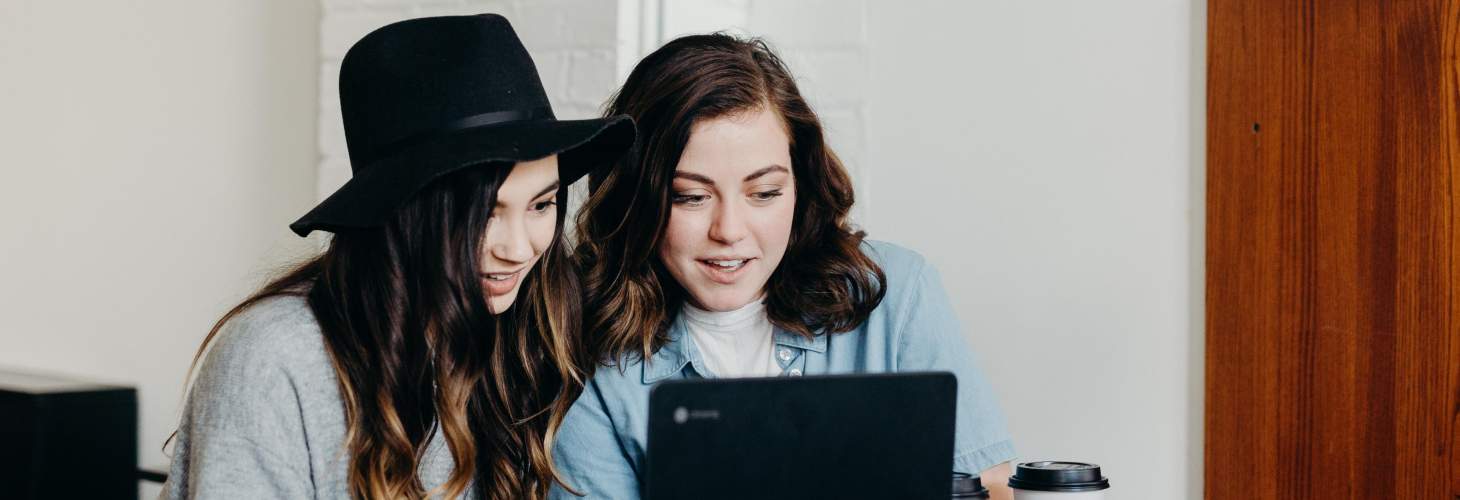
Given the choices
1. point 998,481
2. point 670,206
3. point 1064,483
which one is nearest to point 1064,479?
point 1064,483

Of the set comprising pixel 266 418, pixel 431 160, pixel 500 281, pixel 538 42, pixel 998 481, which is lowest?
pixel 998 481

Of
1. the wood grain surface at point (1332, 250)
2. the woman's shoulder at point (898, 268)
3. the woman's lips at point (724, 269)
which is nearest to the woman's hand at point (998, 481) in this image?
the woman's shoulder at point (898, 268)

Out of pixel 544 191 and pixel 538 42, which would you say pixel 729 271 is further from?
pixel 538 42

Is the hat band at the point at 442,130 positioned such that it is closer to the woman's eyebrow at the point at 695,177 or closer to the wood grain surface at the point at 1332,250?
the woman's eyebrow at the point at 695,177

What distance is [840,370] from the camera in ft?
4.88

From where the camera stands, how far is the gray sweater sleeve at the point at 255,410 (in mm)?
1047

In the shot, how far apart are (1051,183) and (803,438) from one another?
3.59ft

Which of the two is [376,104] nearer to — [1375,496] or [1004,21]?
[1004,21]

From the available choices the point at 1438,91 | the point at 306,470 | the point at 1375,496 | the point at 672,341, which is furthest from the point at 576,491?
the point at 1438,91

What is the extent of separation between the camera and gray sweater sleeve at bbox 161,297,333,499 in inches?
41.2

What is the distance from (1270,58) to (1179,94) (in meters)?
0.12

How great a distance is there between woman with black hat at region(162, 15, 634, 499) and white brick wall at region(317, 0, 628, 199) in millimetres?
606

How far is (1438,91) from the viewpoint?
164 centimetres

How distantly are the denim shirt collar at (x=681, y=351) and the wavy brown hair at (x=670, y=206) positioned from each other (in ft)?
0.04
